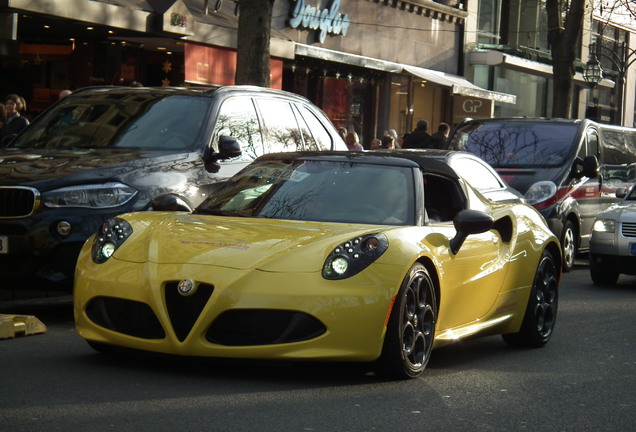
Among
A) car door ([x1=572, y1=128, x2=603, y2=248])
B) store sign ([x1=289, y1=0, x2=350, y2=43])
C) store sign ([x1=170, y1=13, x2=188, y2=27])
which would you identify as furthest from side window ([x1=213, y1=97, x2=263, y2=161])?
store sign ([x1=289, y1=0, x2=350, y2=43])

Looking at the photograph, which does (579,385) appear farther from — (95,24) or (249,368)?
(95,24)

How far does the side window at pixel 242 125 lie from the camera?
10695mm

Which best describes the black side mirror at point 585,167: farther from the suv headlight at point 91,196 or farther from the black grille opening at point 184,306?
the black grille opening at point 184,306

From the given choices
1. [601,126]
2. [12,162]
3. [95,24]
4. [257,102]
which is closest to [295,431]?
[12,162]

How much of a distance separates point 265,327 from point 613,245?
849cm

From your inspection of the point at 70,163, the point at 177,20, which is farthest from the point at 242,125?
the point at 177,20

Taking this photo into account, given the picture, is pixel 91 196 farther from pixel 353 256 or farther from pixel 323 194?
pixel 353 256

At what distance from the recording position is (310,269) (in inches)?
260

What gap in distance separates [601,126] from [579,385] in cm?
1177

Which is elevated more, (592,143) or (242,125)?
(242,125)

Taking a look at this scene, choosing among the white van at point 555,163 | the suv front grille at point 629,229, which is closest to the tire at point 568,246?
the white van at point 555,163

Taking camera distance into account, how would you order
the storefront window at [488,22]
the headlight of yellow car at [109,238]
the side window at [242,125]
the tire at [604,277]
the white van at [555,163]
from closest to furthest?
the headlight of yellow car at [109,238] < the side window at [242,125] < the tire at [604,277] < the white van at [555,163] < the storefront window at [488,22]

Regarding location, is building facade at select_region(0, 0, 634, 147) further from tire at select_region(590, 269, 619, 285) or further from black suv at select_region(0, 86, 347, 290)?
tire at select_region(590, 269, 619, 285)

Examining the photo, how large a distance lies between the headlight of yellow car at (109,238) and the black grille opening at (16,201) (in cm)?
180
